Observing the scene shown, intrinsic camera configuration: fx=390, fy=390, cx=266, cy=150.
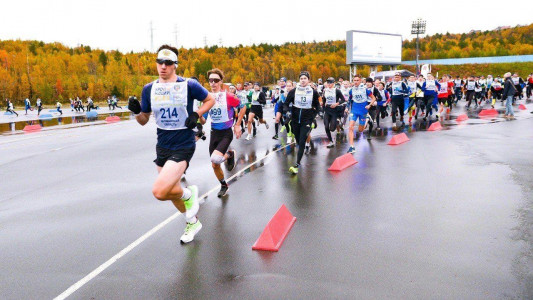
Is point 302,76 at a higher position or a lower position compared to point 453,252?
higher

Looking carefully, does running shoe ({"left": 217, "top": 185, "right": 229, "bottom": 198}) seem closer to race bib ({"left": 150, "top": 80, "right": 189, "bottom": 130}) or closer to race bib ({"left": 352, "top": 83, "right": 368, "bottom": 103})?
race bib ({"left": 150, "top": 80, "right": 189, "bottom": 130})

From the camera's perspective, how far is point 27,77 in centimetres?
8619

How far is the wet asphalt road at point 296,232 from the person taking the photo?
362 centimetres

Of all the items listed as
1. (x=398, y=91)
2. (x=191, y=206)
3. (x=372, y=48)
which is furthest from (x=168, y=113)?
(x=372, y=48)

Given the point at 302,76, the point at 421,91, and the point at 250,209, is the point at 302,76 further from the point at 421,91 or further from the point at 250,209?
the point at 421,91

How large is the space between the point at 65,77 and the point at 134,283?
103998 millimetres

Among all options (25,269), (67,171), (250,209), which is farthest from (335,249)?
(67,171)

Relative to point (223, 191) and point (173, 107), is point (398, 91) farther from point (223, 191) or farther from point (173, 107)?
point (173, 107)

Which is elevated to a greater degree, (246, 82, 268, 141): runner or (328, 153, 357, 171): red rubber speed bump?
(246, 82, 268, 141): runner

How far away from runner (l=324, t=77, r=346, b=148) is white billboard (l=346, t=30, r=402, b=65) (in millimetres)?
49125

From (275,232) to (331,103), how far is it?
782 centimetres

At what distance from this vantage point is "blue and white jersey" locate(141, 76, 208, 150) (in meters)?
4.53

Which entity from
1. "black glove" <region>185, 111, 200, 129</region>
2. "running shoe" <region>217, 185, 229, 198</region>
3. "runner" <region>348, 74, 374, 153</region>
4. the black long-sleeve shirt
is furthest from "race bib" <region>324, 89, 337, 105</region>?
"black glove" <region>185, 111, 200, 129</region>

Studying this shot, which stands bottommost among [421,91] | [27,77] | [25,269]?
[25,269]
